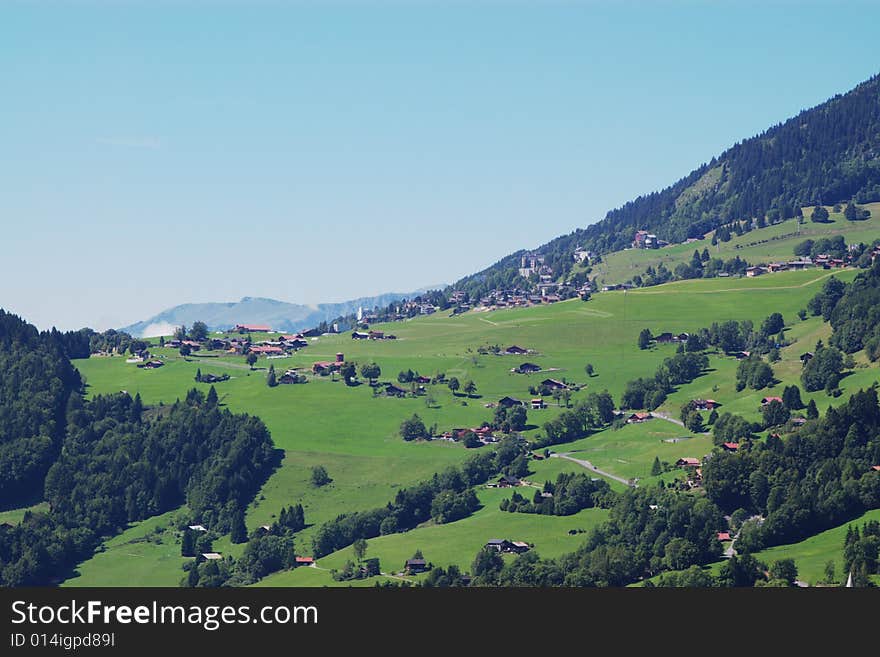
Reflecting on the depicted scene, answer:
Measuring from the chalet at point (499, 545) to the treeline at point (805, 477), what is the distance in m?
21.3

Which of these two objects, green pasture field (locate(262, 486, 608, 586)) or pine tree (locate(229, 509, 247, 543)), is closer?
green pasture field (locate(262, 486, 608, 586))

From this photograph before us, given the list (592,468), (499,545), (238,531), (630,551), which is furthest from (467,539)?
(238,531)

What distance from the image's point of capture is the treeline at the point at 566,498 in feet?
529

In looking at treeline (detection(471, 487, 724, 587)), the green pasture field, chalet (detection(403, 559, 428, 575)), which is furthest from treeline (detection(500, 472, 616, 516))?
chalet (detection(403, 559, 428, 575))

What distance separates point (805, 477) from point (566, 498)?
26.0 meters

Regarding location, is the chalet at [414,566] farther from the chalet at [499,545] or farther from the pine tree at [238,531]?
the pine tree at [238,531]

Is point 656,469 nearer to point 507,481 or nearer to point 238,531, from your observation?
point 507,481

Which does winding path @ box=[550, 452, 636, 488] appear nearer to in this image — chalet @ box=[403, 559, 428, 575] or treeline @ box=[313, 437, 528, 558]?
treeline @ box=[313, 437, 528, 558]

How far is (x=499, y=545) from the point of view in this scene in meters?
150

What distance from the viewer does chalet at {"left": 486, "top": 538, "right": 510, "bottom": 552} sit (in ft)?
488

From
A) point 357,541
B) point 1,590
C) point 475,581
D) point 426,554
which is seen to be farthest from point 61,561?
point 1,590

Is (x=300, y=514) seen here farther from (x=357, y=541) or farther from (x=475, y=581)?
(x=475, y=581)

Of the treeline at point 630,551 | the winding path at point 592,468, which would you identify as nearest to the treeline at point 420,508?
the winding path at point 592,468

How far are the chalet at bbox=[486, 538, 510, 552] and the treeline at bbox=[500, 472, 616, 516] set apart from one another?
11.7 meters
